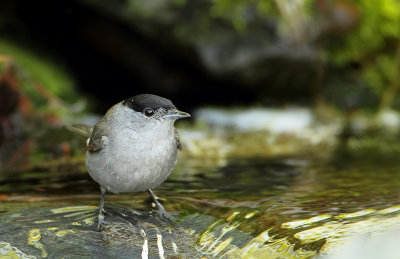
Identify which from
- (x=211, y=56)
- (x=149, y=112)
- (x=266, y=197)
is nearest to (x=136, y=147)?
(x=149, y=112)

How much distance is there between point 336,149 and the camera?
6.57 m

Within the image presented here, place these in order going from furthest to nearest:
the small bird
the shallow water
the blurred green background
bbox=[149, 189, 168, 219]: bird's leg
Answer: the blurred green background < bbox=[149, 189, 168, 219]: bird's leg < the small bird < the shallow water

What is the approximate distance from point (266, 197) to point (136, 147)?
3.77ft

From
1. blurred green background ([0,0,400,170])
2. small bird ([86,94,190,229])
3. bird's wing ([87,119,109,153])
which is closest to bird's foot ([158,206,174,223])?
small bird ([86,94,190,229])

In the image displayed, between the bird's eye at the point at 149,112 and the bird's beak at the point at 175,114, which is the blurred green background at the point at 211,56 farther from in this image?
the bird's beak at the point at 175,114

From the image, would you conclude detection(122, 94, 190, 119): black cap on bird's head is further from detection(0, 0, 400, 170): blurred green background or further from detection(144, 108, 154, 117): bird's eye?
detection(0, 0, 400, 170): blurred green background

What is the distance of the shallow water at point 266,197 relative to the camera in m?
3.20

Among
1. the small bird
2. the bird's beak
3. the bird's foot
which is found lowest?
the bird's foot

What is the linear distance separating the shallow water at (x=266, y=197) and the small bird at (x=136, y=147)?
36cm

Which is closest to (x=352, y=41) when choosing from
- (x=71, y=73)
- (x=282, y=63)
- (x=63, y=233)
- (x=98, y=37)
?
(x=282, y=63)

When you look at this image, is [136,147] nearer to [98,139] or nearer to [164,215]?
[98,139]

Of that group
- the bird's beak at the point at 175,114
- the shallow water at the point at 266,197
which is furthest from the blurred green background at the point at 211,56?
the bird's beak at the point at 175,114

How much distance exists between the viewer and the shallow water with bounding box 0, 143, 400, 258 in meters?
3.20

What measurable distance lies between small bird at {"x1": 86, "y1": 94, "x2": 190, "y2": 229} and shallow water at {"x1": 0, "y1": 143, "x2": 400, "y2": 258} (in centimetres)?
36
